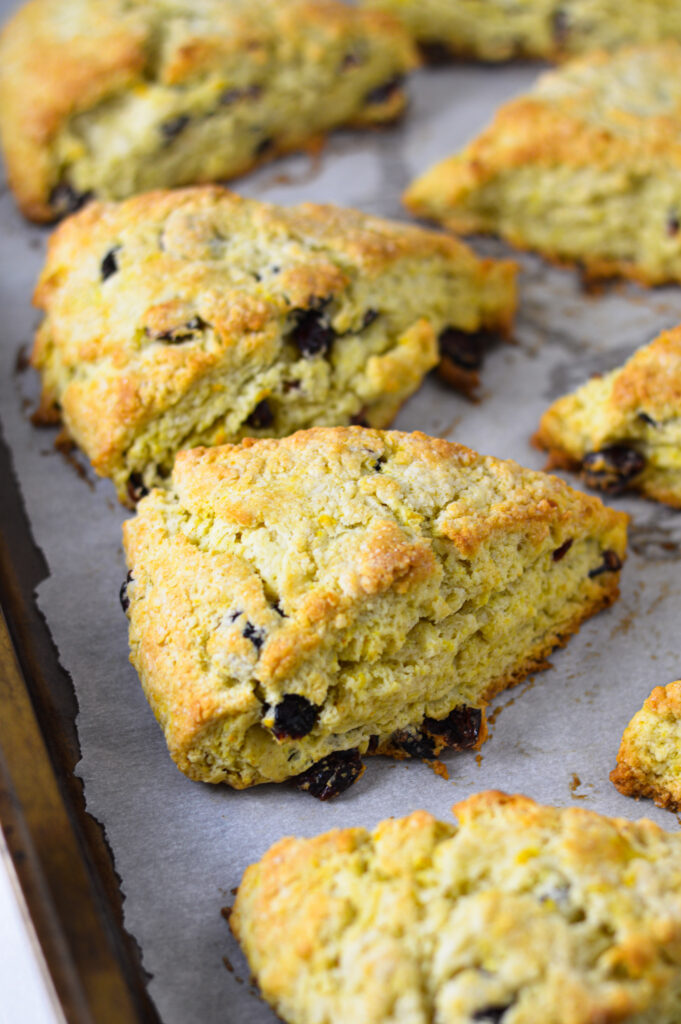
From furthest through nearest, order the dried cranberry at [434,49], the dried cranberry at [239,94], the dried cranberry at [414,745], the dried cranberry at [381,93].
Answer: the dried cranberry at [434,49], the dried cranberry at [381,93], the dried cranberry at [239,94], the dried cranberry at [414,745]

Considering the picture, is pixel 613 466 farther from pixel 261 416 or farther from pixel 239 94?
pixel 239 94

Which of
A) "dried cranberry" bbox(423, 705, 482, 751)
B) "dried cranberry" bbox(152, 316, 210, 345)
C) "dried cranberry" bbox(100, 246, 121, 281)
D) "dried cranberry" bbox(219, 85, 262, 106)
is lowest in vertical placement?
"dried cranberry" bbox(423, 705, 482, 751)

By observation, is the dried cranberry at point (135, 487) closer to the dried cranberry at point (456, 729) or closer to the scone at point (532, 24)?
the dried cranberry at point (456, 729)

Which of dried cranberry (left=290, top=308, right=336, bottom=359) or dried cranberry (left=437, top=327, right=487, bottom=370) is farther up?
dried cranberry (left=290, top=308, right=336, bottom=359)

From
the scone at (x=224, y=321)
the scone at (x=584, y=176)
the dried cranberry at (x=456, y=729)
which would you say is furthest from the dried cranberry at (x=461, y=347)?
the dried cranberry at (x=456, y=729)

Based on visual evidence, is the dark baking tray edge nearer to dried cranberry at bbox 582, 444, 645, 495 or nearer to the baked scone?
the baked scone

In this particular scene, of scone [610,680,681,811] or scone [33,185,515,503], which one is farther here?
scone [33,185,515,503]

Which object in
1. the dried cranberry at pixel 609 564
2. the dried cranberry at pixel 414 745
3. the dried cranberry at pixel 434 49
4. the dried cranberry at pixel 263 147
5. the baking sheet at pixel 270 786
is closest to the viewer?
the baking sheet at pixel 270 786

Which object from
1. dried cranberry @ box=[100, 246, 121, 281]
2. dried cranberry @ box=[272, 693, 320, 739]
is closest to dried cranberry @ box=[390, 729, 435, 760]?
dried cranberry @ box=[272, 693, 320, 739]
